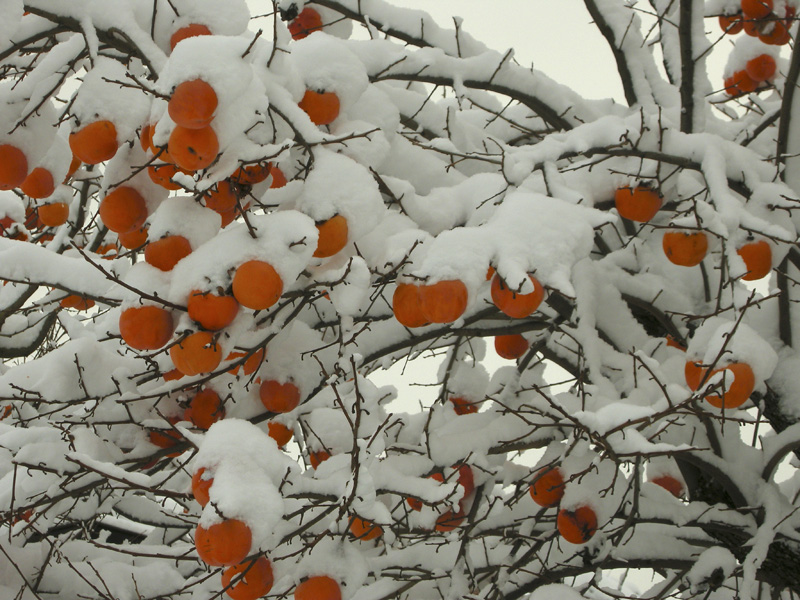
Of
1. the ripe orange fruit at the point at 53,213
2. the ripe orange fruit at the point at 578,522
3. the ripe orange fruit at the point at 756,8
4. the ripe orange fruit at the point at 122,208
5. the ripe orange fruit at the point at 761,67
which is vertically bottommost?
the ripe orange fruit at the point at 578,522

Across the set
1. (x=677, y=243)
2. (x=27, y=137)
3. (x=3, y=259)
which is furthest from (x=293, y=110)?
(x=677, y=243)

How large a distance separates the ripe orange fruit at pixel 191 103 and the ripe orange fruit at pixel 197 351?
570mm

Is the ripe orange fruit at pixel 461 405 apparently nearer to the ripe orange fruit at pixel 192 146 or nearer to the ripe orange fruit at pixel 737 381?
the ripe orange fruit at pixel 737 381

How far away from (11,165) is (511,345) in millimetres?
2631

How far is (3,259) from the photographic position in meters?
2.61

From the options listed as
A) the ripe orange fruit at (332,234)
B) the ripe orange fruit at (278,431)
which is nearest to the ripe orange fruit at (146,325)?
the ripe orange fruit at (332,234)

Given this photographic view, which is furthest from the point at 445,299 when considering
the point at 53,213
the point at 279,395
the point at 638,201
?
the point at 53,213

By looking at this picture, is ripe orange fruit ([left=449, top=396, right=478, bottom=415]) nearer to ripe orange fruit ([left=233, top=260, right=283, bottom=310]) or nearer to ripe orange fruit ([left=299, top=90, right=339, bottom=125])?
ripe orange fruit ([left=299, top=90, right=339, bottom=125])

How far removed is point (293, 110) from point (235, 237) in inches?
16.3

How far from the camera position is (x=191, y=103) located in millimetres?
1742

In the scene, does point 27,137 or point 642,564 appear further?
point 642,564

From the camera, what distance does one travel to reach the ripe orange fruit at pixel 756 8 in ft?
11.3

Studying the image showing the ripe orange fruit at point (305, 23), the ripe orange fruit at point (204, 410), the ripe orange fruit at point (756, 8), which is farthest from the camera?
the ripe orange fruit at point (305, 23)

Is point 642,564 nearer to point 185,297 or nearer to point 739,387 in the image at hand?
point 739,387
